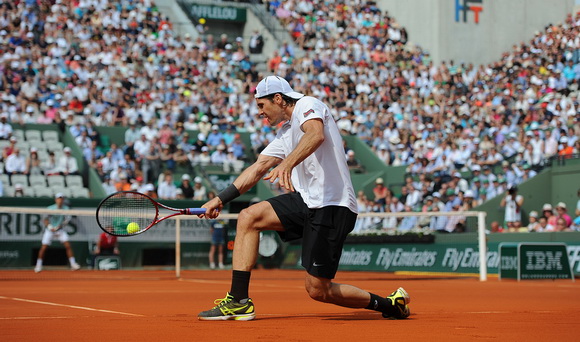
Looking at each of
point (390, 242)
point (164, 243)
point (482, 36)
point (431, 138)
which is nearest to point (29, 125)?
point (164, 243)

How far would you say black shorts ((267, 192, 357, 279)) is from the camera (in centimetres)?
723

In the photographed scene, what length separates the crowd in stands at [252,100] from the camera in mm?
24391

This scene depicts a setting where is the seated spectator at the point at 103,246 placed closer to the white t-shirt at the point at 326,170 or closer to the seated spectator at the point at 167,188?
the seated spectator at the point at 167,188

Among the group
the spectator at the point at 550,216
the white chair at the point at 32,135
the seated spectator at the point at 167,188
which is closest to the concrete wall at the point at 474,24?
the seated spectator at the point at 167,188

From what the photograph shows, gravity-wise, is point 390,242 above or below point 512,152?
below

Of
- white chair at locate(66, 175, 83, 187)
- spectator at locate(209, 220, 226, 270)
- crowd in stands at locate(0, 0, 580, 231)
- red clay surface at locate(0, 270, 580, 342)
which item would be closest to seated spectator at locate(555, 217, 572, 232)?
crowd in stands at locate(0, 0, 580, 231)

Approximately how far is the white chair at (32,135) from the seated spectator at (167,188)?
3394 mm

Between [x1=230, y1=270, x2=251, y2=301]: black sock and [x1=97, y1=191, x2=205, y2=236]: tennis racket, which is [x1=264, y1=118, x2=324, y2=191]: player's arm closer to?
[x1=230, y1=270, x2=251, y2=301]: black sock

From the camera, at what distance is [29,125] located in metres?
24.1

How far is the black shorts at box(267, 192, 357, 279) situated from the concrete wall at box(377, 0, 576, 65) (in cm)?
3091

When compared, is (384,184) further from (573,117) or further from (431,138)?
(573,117)

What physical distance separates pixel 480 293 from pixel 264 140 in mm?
14320

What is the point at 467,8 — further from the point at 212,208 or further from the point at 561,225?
the point at 212,208

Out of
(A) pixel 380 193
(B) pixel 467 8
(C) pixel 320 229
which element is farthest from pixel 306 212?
(B) pixel 467 8
